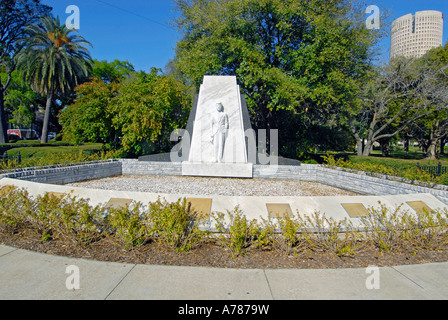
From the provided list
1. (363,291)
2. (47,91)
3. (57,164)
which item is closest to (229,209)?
(363,291)

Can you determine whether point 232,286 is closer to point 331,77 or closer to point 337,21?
point 331,77

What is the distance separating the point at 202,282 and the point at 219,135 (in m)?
7.87

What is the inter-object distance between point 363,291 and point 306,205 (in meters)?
1.83

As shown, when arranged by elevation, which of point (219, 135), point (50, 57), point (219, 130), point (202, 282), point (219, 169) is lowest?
point (202, 282)

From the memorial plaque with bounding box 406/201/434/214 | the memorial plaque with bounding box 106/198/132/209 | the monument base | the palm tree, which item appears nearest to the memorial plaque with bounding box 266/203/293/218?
the memorial plaque with bounding box 406/201/434/214

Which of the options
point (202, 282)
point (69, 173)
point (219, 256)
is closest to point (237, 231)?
point (219, 256)

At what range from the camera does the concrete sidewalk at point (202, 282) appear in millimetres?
2781

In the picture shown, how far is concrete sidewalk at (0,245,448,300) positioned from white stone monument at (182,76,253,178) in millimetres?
7025

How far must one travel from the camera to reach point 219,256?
3699mm

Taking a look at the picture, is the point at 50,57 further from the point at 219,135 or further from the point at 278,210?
the point at 278,210

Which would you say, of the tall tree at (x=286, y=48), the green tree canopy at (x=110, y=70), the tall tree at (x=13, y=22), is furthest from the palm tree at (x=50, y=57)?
the tall tree at (x=286, y=48)

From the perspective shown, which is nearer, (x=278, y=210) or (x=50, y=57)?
(x=278, y=210)

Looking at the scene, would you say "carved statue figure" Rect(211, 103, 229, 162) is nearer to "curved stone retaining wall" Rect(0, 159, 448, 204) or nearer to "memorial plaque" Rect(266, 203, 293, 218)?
"curved stone retaining wall" Rect(0, 159, 448, 204)

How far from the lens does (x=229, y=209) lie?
454 centimetres
